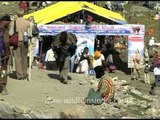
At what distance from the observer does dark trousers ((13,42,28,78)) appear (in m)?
13.8

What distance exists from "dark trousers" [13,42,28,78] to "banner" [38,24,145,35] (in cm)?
668

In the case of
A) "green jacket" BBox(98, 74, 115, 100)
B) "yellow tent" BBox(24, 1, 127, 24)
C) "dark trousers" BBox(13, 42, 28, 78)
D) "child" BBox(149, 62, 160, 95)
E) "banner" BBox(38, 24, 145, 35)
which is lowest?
"child" BBox(149, 62, 160, 95)

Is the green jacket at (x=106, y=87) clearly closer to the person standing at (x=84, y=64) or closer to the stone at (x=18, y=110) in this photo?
the stone at (x=18, y=110)

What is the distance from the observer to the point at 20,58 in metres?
13.9

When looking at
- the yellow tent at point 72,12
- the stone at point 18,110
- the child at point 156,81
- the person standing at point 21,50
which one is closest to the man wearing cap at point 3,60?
the person standing at point 21,50

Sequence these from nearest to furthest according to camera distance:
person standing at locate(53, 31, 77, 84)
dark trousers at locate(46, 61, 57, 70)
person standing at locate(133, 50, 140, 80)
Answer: person standing at locate(53, 31, 77, 84)
dark trousers at locate(46, 61, 57, 70)
person standing at locate(133, 50, 140, 80)

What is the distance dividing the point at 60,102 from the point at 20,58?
2218 mm

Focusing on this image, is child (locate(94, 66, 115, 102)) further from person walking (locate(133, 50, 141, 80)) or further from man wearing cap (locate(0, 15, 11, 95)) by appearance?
person walking (locate(133, 50, 141, 80))

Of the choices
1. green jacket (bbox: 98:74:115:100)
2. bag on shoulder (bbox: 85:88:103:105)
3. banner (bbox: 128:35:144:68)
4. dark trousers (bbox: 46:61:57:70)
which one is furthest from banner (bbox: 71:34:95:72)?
bag on shoulder (bbox: 85:88:103:105)

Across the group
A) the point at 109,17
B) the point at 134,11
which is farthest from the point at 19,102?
the point at 134,11

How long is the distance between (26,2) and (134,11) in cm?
1003

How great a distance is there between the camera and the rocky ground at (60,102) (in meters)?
11.1

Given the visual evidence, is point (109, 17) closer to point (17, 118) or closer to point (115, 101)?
point (115, 101)

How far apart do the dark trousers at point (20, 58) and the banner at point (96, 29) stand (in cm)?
668
